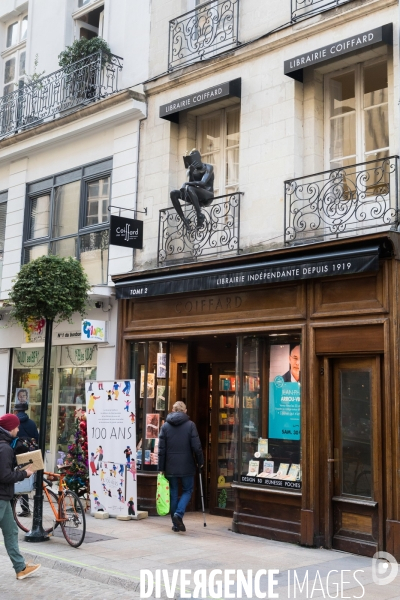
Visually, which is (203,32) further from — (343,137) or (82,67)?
(343,137)

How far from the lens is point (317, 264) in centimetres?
967

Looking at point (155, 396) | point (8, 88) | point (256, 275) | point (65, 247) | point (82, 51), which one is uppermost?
point (8, 88)

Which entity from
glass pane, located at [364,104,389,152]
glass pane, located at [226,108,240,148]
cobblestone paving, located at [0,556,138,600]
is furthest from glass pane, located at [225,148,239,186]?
cobblestone paving, located at [0,556,138,600]

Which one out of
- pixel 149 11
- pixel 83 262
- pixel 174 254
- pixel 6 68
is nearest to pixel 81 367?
pixel 83 262

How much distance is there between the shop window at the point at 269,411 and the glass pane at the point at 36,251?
596 centimetres

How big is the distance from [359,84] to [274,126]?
4.60 ft

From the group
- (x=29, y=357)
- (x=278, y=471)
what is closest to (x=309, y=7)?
(x=278, y=471)

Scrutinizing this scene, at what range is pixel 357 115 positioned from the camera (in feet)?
34.8

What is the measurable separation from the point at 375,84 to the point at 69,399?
27.0ft

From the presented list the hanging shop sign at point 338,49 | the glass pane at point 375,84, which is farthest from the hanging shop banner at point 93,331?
the glass pane at point 375,84

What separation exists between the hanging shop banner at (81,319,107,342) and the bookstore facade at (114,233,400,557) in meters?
0.87

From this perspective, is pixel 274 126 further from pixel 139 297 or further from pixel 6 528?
pixel 6 528

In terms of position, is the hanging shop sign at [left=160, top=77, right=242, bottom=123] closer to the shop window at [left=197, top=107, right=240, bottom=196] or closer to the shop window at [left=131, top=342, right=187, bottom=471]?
the shop window at [left=197, top=107, right=240, bottom=196]

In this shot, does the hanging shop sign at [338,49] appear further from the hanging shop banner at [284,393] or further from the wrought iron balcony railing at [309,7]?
the hanging shop banner at [284,393]
